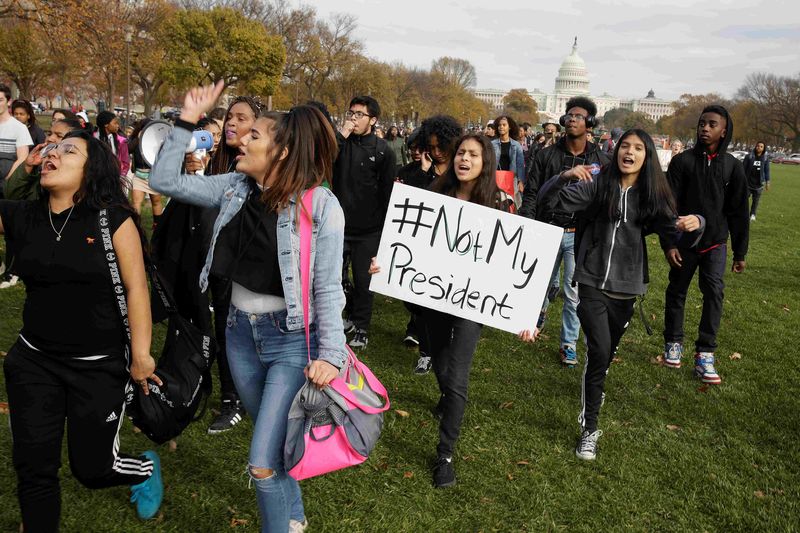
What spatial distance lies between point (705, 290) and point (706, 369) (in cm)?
72

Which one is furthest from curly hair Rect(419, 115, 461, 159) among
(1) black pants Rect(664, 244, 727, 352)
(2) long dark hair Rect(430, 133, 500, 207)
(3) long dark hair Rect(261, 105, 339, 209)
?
(3) long dark hair Rect(261, 105, 339, 209)

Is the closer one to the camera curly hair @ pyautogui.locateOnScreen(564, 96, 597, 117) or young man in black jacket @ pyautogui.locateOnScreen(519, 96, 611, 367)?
young man in black jacket @ pyautogui.locateOnScreen(519, 96, 611, 367)

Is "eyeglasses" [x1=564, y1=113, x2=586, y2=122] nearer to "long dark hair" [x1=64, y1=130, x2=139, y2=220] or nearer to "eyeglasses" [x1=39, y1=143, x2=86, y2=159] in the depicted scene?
"long dark hair" [x1=64, y1=130, x2=139, y2=220]

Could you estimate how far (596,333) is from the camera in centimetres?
423

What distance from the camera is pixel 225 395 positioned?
460 centimetres

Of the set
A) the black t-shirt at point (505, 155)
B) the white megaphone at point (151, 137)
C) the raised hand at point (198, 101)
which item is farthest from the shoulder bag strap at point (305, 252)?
the black t-shirt at point (505, 155)

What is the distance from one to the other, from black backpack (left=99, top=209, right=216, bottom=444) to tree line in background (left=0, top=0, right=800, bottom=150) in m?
19.4

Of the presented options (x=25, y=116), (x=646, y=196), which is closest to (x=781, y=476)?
(x=646, y=196)

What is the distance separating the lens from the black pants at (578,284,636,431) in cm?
425

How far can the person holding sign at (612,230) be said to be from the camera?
4191 millimetres

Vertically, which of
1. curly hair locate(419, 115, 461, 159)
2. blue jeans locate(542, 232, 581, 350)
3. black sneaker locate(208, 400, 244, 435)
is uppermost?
curly hair locate(419, 115, 461, 159)

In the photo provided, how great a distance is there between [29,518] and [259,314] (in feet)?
4.15

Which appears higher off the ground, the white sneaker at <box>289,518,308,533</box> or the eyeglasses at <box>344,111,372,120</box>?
the eyeglasses at <box>344,111,372,120</box>

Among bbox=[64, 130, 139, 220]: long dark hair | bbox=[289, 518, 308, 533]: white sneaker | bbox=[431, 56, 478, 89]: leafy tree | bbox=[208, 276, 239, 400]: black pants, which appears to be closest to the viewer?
bbox=[64, 130, 139, 220]: long dark hair
